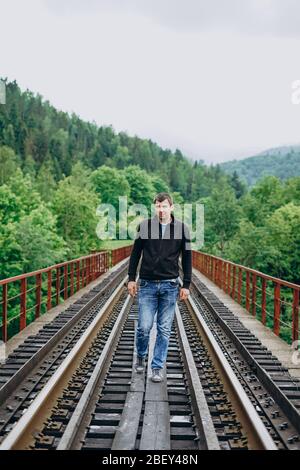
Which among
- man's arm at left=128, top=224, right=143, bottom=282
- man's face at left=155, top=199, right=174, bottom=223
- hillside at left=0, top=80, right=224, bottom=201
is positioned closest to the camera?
man's face at left=155, top=199, right=174, bottom=223

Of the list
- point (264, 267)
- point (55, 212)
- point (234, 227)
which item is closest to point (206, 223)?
point (234, 227)

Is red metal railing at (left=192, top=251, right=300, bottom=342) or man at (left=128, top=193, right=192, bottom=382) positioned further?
red metal railing at (left=192, top=251, right=300, bottom=342)

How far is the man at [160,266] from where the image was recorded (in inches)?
230

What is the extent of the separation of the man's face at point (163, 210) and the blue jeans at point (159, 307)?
735 mm

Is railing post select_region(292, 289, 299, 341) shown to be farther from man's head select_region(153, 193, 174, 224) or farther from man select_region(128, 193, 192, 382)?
man's head select_region(153, 193, 174, 224)

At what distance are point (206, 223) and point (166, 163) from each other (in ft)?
317

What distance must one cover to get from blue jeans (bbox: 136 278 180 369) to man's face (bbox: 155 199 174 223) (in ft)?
2.41

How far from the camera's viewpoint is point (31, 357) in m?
6.75

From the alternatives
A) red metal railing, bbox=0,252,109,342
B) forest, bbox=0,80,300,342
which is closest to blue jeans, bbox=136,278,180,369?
red metal railing, bbox=0,252,109,342

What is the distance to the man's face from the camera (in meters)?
5.71

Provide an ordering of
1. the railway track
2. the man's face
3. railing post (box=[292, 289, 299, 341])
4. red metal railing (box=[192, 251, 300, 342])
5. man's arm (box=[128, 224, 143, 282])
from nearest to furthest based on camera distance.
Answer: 1. the railway track
2. the man's face
3. man's arm (box=[128, 224, 143, 282])
4. railing post (box=[292, 289, 299, 341])
5. red metal railing (box=[192, 251, 300, 342])

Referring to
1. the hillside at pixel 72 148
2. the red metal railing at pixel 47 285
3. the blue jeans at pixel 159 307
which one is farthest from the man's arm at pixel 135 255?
the hillside at pixel 72 148

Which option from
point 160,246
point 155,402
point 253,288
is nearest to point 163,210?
point 160,246

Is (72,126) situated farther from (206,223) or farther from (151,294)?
(151,294)
